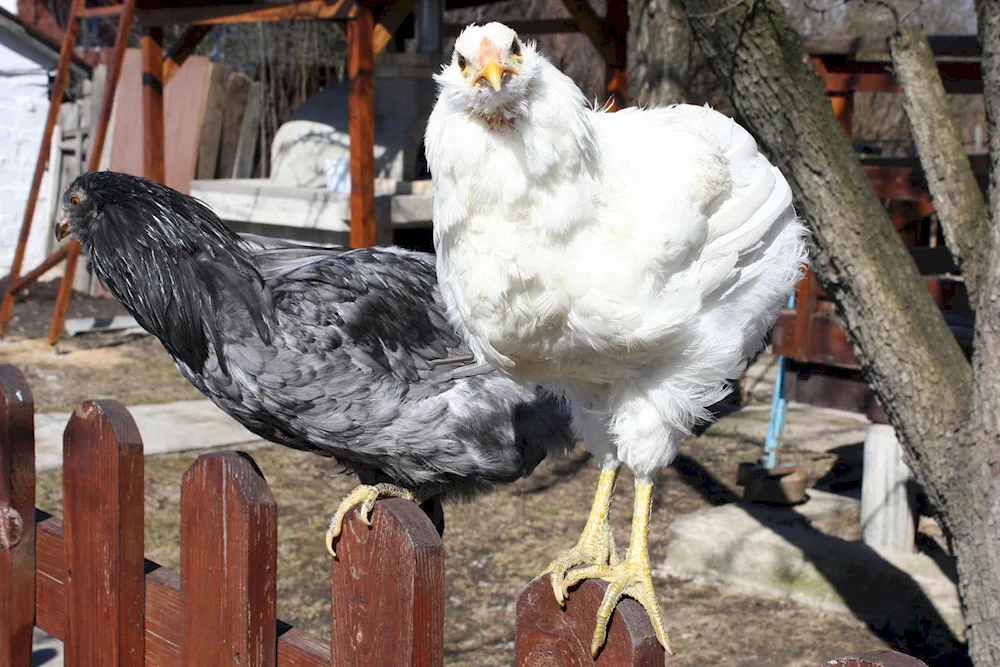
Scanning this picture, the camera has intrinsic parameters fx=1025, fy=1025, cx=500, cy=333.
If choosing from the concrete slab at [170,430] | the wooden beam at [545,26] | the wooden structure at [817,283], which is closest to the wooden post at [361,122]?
the concrete slab at [170,430]

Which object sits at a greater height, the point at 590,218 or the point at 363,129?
the point at 363,129

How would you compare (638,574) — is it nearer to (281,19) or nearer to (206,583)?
(206,583)

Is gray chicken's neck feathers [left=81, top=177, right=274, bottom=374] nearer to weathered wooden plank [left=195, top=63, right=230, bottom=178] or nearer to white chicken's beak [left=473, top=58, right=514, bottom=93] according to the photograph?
white chicken's beak [left=473, top=58, right=514, bottom=93]

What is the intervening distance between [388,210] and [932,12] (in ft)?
29.1

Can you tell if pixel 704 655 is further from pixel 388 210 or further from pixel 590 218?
pixel 388 210

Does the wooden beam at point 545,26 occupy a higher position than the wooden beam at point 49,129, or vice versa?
the wooden beam at point 545,26

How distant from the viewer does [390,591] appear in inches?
58.7

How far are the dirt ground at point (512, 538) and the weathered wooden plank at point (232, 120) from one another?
3.84 meters

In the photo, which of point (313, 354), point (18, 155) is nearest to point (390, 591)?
point (313, 354)

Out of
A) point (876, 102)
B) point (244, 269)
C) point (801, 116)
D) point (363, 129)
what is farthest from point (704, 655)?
point (876, 102)

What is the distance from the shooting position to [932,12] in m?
12.7

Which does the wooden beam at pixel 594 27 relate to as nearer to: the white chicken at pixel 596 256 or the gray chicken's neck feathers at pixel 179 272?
the gray chicken's neck feathers at pixel 179 272

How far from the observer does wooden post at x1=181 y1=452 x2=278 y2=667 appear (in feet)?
5.53

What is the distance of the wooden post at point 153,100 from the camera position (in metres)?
8.13
